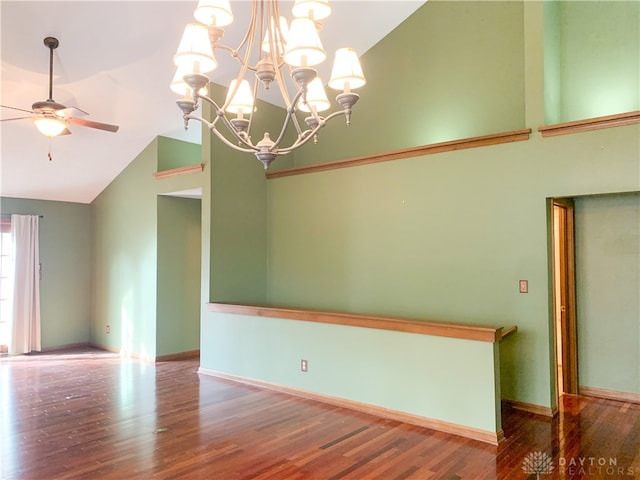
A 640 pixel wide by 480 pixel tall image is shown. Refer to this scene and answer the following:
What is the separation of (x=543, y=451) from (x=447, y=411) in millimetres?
739

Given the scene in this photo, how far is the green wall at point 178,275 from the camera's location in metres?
6.41

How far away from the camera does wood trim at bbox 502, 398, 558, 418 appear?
13.4 feet

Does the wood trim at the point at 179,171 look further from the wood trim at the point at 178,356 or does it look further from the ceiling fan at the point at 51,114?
the wood trim at the point at 178,356

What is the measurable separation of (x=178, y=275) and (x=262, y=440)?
3.64 meters

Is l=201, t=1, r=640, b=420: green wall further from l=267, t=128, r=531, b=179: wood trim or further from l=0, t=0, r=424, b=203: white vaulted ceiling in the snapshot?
l=0, t=0, r=424, b=203: white vaulted ceiling

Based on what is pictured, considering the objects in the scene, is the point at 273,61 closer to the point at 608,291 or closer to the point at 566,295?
the point at 566,295

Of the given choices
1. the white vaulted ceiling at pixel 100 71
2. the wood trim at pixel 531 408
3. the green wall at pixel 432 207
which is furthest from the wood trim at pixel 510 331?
the white vaulted ceiling at pixel 100 71

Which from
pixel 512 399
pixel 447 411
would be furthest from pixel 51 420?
pixel 512 399

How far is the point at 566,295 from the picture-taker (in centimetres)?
471

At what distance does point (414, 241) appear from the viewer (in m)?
4.92

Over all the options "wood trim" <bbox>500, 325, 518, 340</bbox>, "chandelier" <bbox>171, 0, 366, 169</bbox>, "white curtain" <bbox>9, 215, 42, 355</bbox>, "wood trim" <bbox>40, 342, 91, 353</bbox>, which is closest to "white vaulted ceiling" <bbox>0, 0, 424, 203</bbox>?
"white curtain" <bbox>9, 215, 42, 355</bbox>

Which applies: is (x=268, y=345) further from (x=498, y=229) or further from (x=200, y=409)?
(x=498, y=229)

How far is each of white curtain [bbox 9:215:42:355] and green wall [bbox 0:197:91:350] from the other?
178 mm

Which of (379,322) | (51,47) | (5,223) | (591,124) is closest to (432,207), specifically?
(379,322)
